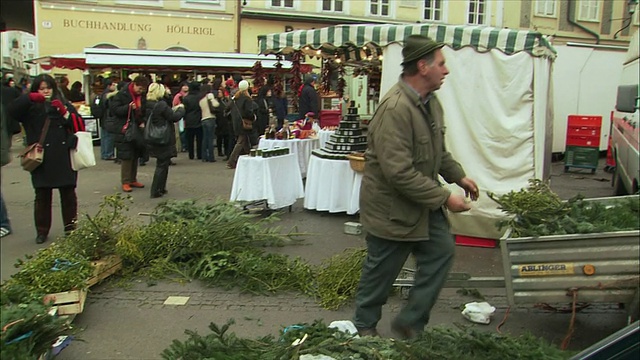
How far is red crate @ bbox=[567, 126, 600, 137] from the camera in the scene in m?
12.0

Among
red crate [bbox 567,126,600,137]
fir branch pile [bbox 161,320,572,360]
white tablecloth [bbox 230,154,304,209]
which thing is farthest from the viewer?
red crate [bbox 567,126,600,137]

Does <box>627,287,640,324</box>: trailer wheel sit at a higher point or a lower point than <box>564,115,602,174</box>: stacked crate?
lower

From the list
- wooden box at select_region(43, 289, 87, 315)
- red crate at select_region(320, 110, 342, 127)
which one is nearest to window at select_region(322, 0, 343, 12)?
red crate at select_region(320, 110, 342, 127)

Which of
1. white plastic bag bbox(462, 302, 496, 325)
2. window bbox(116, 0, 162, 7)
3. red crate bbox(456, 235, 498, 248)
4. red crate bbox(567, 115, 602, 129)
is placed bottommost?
white plastic bag bbox(462, 302, 496, 325)

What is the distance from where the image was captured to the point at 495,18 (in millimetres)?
29781

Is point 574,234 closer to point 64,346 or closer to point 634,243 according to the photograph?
point 634,243

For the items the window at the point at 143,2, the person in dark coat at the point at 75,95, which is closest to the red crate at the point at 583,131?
the person in dark coat at the point at 75,95

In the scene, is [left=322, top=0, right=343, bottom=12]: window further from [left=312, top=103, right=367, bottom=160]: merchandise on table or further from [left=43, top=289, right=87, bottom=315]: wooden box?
[left=43, top=289, right=87, bottom=315]: wooden box

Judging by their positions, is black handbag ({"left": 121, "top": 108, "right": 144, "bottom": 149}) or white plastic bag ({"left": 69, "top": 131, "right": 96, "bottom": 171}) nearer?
white plastic bag ({"left": 69, "top": 131, "right": 96, "bottom": 171})

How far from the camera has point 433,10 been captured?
29062 millimetres

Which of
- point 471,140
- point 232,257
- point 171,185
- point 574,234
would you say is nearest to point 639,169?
point 471,140

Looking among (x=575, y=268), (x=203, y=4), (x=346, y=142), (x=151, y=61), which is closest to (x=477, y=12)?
(x=203, y=4)

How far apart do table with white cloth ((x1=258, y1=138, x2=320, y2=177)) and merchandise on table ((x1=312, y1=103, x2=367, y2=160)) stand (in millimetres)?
1152

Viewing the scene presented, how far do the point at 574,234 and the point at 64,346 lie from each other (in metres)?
3.46
